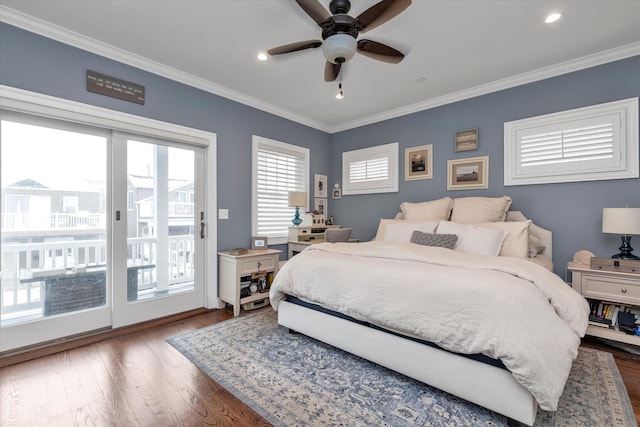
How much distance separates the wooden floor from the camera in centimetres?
155

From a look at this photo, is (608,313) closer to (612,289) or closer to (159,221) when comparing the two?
(612,289)

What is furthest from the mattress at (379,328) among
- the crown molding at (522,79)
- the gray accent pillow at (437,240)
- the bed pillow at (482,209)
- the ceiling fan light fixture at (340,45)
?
the crown molding at (522,79)

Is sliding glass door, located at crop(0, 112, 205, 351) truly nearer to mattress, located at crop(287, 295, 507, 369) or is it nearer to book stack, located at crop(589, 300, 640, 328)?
mattress, located at crop(287, 295, 507, 369)

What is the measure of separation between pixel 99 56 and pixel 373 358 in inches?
138

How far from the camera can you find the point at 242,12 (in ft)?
7.06

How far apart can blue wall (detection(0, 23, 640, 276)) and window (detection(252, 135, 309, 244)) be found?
13 centimetres

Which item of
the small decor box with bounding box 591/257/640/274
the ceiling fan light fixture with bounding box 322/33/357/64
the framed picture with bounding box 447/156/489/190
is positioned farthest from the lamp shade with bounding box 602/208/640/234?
the ceiling fan light fixture with bounding box 322/33/357/64

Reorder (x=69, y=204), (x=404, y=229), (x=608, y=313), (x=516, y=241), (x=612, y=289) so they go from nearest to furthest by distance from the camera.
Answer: (x=612, y=289) < (x=608, y=313) < (x=69, y=204) < (x=516, y=241) < (x=404, y=229)

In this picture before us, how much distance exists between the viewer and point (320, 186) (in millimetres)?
4875

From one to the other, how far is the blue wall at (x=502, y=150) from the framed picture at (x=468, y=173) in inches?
2.3

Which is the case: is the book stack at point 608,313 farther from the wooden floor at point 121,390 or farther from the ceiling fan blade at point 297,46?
the ceiling fan blade at point 297,46

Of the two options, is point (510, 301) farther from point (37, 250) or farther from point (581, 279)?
point (37, 250)

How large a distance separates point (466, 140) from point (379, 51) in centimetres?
197

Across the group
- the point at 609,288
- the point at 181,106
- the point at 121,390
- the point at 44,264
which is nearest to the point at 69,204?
the point at 44,264
